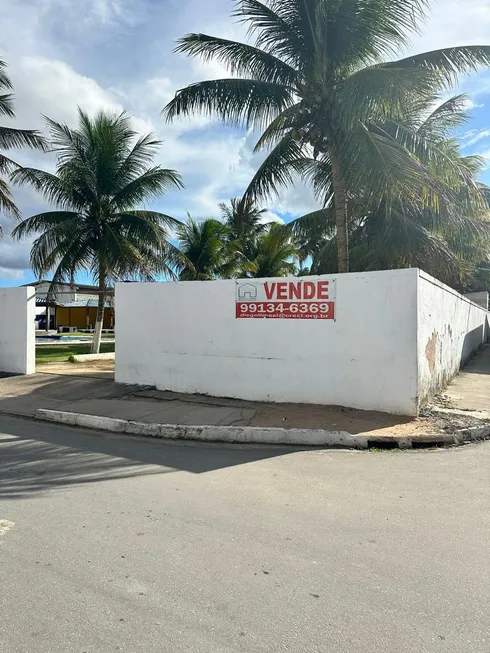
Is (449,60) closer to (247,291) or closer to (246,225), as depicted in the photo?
(247,291)

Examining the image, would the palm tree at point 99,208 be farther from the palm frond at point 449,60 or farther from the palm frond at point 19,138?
the palm frond at point 449,60

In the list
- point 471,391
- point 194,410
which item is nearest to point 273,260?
point 471,391

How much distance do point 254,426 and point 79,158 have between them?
14.4 m

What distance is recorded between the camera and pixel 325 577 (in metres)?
3.02

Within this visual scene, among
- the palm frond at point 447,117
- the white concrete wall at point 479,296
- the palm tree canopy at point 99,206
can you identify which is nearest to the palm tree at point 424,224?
the palm frond at point 447,117

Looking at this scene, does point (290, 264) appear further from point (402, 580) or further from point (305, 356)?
point (402, 580)

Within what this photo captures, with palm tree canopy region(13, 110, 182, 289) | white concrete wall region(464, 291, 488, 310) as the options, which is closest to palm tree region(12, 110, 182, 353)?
palm tree canopy region(13, 110, 182, 289)

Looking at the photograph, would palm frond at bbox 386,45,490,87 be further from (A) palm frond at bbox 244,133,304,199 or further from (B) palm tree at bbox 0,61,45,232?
(B) palm tree at bbox 0,61,45,232

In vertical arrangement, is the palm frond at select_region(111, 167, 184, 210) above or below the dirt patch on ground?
above

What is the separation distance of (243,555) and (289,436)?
11.0 ft

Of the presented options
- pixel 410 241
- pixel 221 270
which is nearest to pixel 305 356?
pixel 410 241

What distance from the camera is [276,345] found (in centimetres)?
867

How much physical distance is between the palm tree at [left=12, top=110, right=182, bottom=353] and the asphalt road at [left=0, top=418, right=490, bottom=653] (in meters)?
12.7

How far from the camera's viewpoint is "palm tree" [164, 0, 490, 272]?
9422 millimetres
